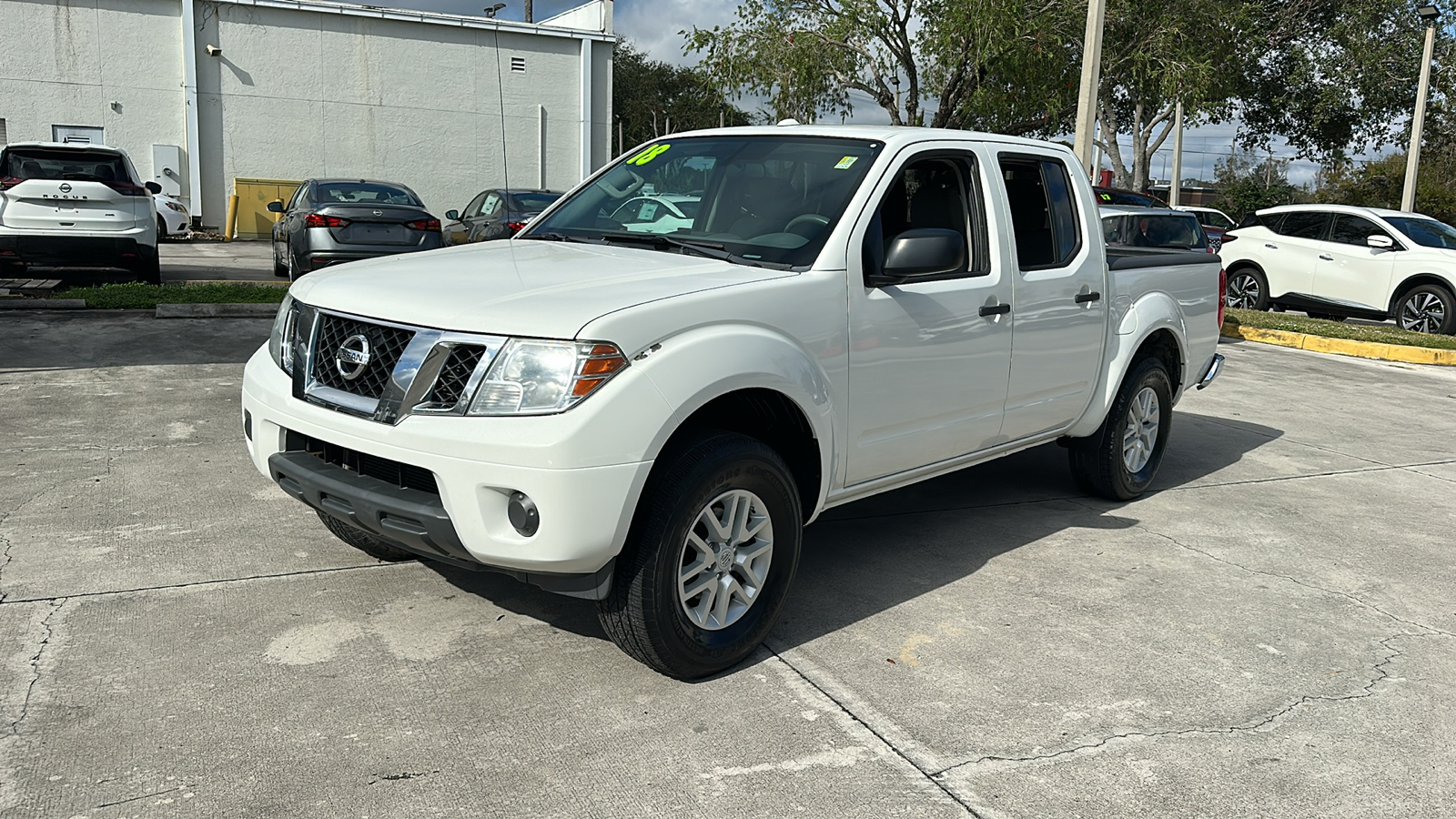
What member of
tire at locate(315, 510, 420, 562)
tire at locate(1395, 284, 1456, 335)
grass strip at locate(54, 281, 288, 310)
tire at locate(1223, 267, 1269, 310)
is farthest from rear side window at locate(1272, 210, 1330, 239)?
tire at locate(315, 510, 420, 562)

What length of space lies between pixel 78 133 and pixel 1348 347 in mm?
26109

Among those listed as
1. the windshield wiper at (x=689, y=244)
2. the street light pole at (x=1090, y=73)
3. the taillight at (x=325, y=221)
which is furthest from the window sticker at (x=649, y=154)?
the street light pole at (x=1090, y=73)

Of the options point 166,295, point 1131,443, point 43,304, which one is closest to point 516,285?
point 1131,443

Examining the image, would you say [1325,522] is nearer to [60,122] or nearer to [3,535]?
[3,535]

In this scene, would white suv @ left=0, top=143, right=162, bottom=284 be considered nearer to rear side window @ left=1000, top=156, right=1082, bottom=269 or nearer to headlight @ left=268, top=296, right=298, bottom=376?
headlight @ left=268, top=296, right=298, bottom=376

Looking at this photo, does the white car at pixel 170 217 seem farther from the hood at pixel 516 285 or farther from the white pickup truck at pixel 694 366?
the hood at pixel 516 285

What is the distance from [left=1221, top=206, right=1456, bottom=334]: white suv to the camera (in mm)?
15344

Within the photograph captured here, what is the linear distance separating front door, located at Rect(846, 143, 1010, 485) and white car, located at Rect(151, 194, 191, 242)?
23.1 metres

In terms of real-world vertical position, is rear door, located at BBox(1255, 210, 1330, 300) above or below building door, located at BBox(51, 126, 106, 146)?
below

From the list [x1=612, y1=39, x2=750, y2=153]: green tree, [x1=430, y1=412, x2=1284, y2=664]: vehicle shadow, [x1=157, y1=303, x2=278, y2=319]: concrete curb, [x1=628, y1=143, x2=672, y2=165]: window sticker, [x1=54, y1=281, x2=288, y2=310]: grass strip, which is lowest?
[x1=430, y1=412, x2=1284, y2=664]: vehicle shadow

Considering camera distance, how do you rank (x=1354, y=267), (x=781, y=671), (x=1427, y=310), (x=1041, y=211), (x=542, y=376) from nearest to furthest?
(x=542, y=376), (x=781, y=671), (x=1041, y=211), (x=1427, y=310), (x=1354, y=267)

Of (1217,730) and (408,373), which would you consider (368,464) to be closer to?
(408,373)

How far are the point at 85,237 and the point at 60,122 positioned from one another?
55.0 ft

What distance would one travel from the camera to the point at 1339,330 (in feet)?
48.4
